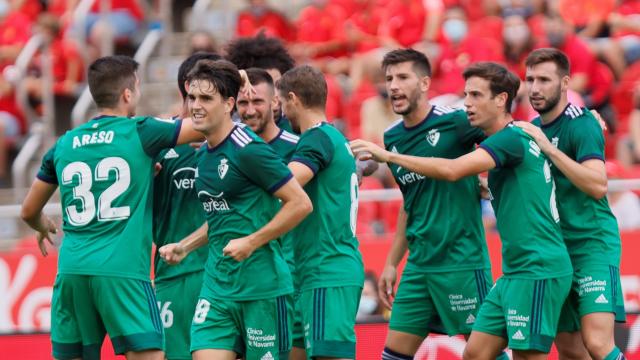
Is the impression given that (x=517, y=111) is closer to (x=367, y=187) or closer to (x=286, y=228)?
(x=367, y=187)

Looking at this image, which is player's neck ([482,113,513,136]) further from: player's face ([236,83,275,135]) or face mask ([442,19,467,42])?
face mask ([442,19,467,42])

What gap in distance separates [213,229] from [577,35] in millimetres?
7702

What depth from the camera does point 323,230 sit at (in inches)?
335

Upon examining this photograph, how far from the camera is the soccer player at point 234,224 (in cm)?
790

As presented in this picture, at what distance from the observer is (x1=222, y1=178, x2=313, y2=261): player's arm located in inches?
305

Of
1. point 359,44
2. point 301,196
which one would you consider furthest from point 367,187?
point 301,196

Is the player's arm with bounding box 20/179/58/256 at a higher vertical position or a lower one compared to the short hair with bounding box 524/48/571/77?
lower

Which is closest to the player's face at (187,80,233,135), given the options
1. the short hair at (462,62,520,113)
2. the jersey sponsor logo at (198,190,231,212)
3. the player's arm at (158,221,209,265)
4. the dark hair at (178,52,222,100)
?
the jersey sponsor logo at (198,190,231,212)

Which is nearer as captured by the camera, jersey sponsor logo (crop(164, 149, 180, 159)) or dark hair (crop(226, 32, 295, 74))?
jersey sponsor logo (crop(164, 149, 180, 159))

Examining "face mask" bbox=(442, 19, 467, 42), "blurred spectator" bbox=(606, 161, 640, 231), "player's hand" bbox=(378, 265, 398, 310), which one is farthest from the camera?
"face mask" bbox=(442, 19, 467, 42)

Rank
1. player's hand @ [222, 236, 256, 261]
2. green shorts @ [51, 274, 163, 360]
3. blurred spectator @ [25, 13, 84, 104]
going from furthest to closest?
blurred spectator @ [25, 13, 84, 104], green shorts @ [51, 274, 163, 360], player's hand @ [222, 236, 256, 261]

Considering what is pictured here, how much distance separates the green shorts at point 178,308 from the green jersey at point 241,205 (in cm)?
93

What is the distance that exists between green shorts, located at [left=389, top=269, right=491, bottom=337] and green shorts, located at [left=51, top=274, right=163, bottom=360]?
1.96 m

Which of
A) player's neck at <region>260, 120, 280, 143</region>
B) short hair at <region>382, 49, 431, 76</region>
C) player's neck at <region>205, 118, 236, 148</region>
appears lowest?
player's neck at <region>205, 118, 236, 148</region>
